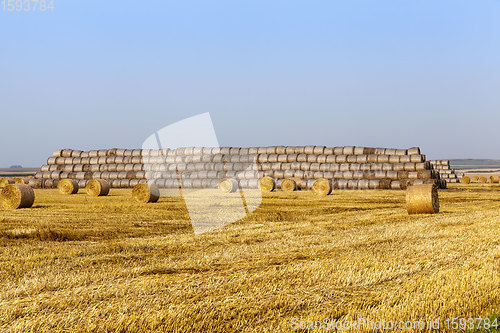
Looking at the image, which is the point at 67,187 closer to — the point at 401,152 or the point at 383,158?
the point at 383,158

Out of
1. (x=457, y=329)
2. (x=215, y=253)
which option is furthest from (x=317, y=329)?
(x=215, y=253)

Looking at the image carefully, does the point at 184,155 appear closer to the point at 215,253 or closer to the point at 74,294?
the point at 215,253

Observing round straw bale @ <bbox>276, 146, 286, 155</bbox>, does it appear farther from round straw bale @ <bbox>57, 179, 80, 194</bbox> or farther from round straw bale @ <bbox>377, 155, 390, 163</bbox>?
round straw bale @ <bbox>57, 179, 80, 194</bbox>

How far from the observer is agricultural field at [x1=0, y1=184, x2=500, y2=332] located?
4668mm

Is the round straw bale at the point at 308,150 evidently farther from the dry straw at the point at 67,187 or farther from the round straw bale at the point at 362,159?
the dry straw at the point at 67,187

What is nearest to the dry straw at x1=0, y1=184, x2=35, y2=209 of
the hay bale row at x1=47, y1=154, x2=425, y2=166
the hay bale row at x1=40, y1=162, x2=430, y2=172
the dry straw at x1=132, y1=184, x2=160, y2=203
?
the dry straw at x1=132, y1=184, x2=160, y2=203

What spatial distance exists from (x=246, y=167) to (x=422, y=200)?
21.8 m

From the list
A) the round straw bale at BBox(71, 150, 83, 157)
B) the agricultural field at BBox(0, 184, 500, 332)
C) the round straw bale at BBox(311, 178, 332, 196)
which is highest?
the round straw bale at BBox(71, 150, 83, 157)

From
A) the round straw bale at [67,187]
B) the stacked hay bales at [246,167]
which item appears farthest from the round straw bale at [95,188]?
the stacked hay bales at [246,167]

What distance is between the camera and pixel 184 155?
38031 mm

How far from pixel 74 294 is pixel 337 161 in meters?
30.2

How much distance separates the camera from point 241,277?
608 centimetres

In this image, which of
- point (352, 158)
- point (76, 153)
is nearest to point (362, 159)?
point (352, 158)

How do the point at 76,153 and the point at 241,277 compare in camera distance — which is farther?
the point at 76,153
